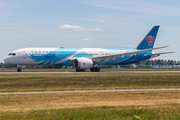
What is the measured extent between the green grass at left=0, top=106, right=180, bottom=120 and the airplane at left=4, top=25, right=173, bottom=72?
37606mm

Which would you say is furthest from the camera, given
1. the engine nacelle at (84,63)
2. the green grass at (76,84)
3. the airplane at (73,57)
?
the engine nacelle at (84,63)

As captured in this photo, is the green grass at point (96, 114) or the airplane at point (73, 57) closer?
the green grass at point (96, 114)

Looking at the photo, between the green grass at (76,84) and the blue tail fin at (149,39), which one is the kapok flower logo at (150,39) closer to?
the blue tail fin at (149,39)

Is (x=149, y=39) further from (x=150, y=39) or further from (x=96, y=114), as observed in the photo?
(x=96, y=114)

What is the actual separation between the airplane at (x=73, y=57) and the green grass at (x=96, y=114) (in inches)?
1481

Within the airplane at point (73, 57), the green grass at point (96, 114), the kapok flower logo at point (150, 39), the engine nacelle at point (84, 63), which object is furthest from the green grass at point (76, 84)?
the kapok flower logo at point (150, 39)

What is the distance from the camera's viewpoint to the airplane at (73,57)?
1978 inches

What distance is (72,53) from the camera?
53.2 metres

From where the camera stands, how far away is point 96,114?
12.5m

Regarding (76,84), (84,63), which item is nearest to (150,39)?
(84,63)

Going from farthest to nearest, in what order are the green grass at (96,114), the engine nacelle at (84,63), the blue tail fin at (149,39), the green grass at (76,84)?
the blue tail fin at (149,39) < the engine nacelle at (84,63) < the green grass at (76,84) < the green grass at (96,114)

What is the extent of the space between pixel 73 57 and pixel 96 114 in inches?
1618

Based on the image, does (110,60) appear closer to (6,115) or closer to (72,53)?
(72,53)

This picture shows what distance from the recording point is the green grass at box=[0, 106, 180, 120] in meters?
11.9
